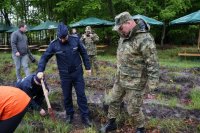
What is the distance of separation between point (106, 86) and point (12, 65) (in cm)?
647

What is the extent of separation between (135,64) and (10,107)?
2118mm

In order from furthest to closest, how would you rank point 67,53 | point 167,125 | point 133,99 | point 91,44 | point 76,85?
point 91,44, point 76,85, point 67,53, point 167,125, point 133,99

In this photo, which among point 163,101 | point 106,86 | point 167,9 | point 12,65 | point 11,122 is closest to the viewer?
point 11,122

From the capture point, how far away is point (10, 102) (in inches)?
155

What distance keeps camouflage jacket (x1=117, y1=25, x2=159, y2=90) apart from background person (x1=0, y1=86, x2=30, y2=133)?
6.00ft

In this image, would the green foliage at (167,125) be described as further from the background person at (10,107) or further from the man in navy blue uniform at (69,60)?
the background person at (10,107)

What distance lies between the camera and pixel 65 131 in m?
5.77

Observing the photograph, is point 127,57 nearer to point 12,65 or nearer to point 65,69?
point 65,69

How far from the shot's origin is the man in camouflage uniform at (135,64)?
16.8ft

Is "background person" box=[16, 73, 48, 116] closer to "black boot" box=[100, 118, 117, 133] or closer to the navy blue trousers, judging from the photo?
the navy blue trousers

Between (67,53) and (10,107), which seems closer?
(10,107)

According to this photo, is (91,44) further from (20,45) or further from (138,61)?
(138,61)

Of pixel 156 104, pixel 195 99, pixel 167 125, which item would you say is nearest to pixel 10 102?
pixel 167 125

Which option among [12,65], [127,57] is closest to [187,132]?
[127,57]
